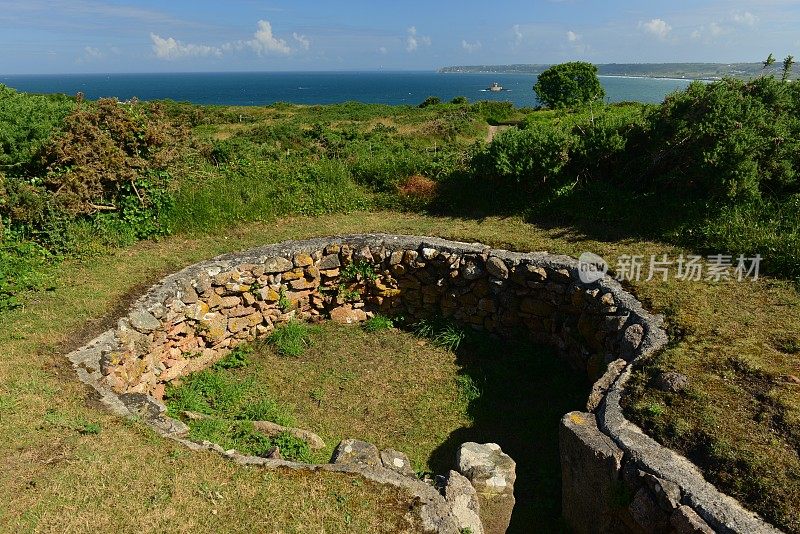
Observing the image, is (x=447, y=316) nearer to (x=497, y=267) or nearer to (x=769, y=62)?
(x=497, y=267)

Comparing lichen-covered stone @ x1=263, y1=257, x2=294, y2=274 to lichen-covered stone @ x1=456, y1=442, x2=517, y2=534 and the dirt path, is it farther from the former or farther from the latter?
the dirt path

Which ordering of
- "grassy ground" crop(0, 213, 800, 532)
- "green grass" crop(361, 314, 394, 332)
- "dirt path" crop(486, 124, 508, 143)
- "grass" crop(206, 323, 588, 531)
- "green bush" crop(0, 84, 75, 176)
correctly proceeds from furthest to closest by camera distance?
"dirt path" crop(486, 124, 508, 143), "green bush" crop(0, 84, 75, 176), "green grass" crop(361, 314, 394, 332), "grass" crop(206, 323, 588, 531), "grassy ground" crop(0, 213, 800, 532)

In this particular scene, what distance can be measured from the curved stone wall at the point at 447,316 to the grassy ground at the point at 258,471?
259 millimetres

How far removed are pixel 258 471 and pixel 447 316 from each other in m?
5.06

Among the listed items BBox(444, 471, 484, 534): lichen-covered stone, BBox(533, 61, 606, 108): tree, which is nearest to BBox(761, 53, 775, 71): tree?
BBox(444, 471, 484, 534): lichen-covered stone

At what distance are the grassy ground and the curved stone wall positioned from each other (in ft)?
0.85

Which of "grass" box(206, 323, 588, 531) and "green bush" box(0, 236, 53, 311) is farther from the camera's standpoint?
"green bush" box(0, 236, 53, 311)

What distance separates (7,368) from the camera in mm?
5602

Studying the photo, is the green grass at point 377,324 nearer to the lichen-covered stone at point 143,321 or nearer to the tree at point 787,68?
the lichen-covered stone at point 143,321

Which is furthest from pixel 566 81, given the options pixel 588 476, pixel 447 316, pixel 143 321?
pixel 588 476

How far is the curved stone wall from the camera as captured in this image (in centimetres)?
415

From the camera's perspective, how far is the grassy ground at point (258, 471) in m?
3.87

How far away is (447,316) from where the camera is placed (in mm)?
8992

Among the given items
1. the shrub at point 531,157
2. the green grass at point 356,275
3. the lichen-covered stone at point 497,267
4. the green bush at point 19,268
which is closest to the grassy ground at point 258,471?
the green grass at point 356,275
